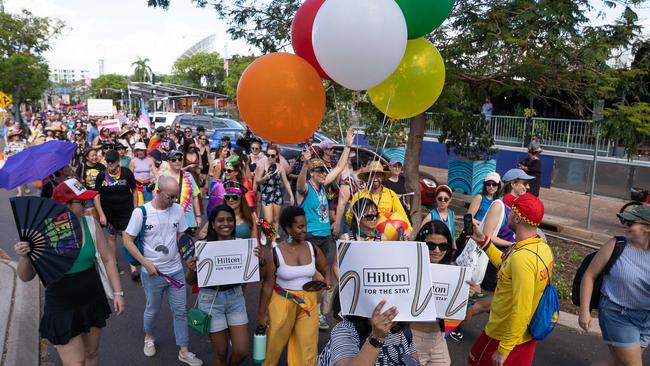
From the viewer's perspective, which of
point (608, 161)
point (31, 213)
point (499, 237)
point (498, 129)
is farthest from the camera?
point (498, 129)

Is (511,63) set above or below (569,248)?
above

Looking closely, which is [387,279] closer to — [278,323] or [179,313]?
[278,323]

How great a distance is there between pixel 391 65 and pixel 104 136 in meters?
12.1

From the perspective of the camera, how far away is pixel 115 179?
6.24 m

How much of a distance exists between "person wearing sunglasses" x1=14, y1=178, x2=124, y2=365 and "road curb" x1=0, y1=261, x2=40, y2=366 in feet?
4.28

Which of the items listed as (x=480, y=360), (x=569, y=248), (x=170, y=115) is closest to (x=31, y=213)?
(x=480, y=360)

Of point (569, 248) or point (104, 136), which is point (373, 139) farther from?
point (104, 136)

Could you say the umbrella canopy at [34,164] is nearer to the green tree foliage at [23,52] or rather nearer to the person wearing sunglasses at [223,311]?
the person wearing sunglasses at [223,311]

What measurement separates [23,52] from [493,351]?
37227 mm

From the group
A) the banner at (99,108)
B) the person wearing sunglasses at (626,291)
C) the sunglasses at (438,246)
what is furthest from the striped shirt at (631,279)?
the banner at (99,108)

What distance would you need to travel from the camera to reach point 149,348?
4.32 meters

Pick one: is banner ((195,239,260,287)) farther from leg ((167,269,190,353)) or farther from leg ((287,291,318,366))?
leg ((167,269,190,353))

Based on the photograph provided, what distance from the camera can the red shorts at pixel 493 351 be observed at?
3053 mm

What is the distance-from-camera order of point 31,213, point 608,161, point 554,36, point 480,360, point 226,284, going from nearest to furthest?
point 31,213
point 480,360
point 226,284
point 554,36
point 608,161
